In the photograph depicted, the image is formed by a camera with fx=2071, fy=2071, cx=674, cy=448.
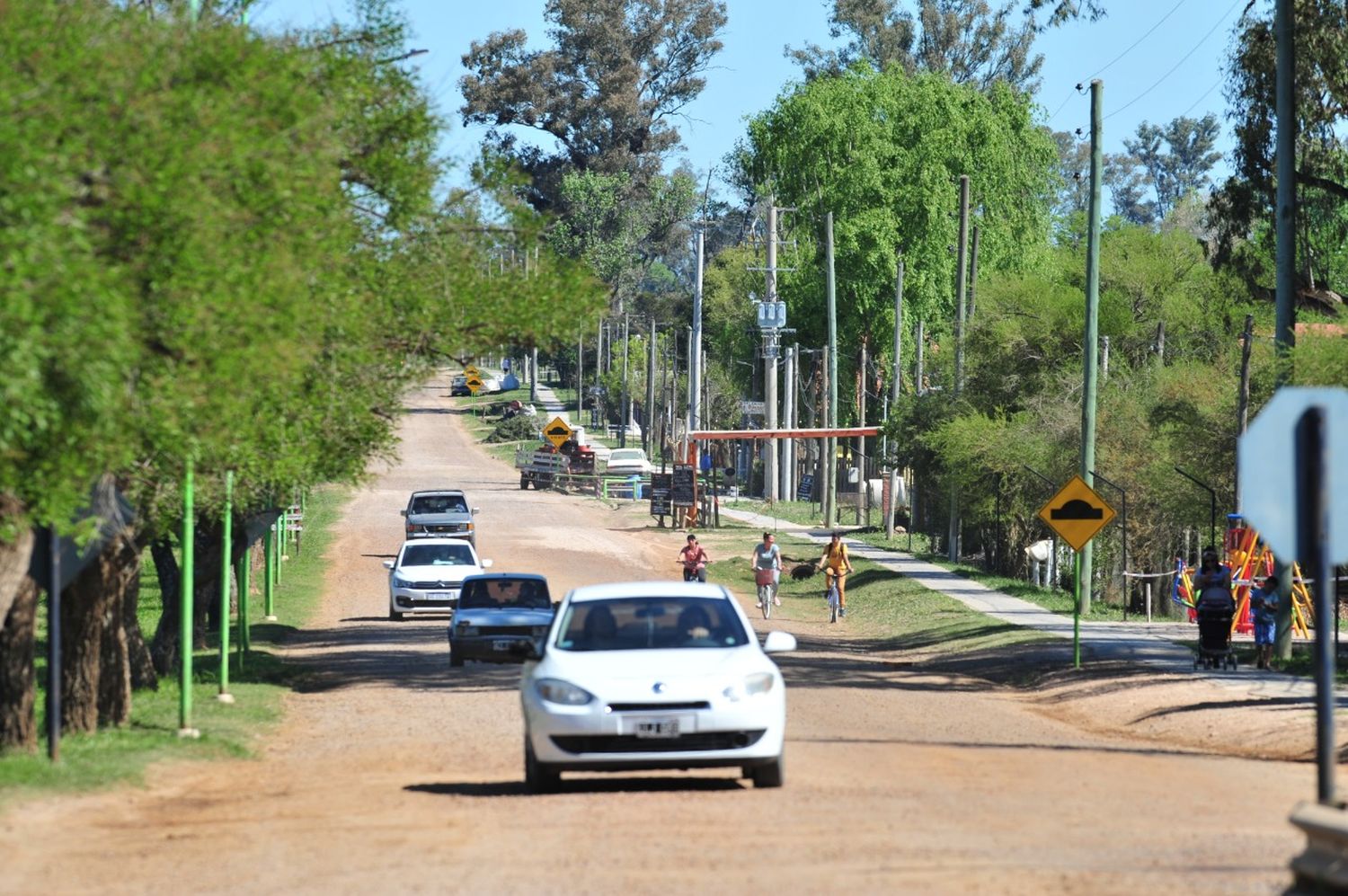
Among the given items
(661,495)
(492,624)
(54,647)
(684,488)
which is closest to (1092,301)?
(492,624)

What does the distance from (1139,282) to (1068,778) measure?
45.2m

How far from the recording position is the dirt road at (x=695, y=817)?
10.6 metres

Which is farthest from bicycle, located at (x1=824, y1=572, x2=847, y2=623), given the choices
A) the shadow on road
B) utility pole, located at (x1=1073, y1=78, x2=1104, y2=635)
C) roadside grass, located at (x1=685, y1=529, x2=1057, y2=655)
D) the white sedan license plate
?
the white sedan license plate

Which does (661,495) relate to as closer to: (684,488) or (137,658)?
(684,488)

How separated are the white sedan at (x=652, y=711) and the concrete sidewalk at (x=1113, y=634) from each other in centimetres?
1065

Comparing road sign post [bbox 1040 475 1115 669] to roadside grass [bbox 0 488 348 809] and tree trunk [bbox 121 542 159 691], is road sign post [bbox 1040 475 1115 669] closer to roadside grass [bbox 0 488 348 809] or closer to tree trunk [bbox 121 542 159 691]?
roadside grass [bbox 0 488 348 809]

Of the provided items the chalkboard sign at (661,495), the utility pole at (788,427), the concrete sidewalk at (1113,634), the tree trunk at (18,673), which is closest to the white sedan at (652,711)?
the tree trunk at (18,673)

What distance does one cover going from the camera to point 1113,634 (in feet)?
110

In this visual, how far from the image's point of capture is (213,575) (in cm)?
2603

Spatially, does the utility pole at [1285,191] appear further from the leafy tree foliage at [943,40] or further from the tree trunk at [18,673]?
the leafy tree foliage at [943,40]

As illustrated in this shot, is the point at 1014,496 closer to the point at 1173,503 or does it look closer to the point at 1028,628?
the point at 1173,503

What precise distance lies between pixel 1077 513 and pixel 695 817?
51.8ft

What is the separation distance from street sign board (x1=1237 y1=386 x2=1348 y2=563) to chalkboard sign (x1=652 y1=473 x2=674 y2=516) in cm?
5557

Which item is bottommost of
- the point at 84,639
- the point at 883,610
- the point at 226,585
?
the point at 883,610
